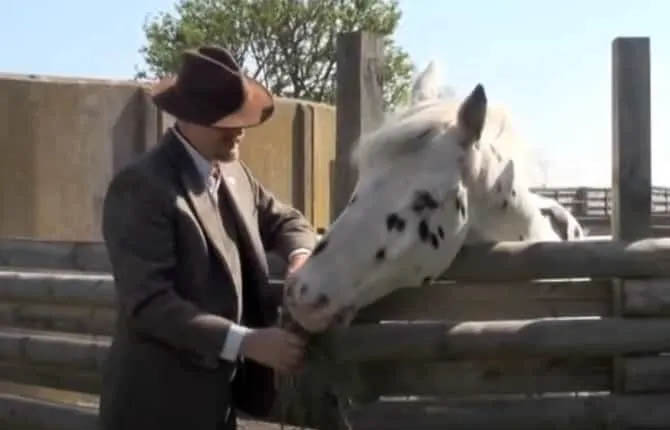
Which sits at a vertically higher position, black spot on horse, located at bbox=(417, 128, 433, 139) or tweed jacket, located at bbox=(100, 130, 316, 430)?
black spot on horse, located at bbox=(417, 128, 433, 139)

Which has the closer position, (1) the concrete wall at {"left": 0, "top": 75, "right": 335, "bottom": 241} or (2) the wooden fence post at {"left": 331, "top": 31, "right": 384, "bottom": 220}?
(2) the wooden fence post at {"left": 331, "top": 31, "right": 384, "bottom": 220}

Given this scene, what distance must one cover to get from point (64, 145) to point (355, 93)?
5.24 m

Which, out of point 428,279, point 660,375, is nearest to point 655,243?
point 660,375

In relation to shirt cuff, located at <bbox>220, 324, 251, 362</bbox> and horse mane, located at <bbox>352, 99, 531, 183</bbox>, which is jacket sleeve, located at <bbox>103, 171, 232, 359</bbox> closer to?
shirt cuff, located at <bbox>220, 324, 251, 362</bbox>

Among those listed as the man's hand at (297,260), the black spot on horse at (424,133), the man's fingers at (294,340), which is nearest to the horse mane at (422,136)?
the black spot on horse at (424,133)

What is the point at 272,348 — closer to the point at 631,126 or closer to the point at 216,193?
the point at 216,193

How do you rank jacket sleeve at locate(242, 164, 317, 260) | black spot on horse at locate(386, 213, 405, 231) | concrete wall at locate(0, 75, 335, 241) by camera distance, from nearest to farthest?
black spot on horse at locate(386, 213, 405, 231) → jacket sleeve at locate(242, 164, 317, 260) → concrete wall at locate(0, 75, 335, 241)

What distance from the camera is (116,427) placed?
370cm

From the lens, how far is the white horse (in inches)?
146

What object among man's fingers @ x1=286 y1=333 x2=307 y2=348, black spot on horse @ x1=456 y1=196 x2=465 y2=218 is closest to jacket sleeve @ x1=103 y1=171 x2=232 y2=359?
man's fingers @ x1=286 y1=333 x2=307 y2=348

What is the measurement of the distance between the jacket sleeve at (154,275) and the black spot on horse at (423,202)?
0.68m

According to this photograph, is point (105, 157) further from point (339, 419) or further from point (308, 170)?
point (339, 419)

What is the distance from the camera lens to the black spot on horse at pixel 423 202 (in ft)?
12.7

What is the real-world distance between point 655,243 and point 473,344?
69 cm
